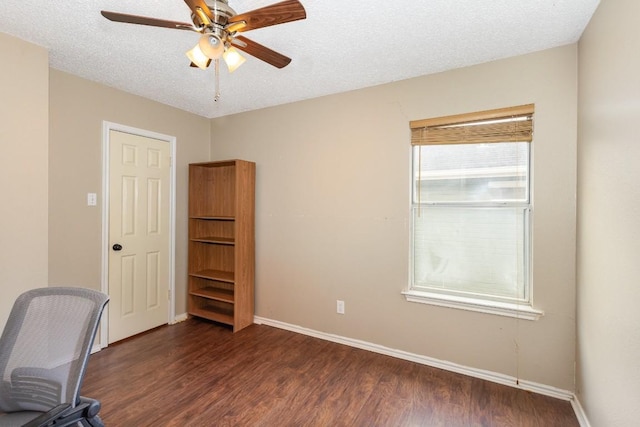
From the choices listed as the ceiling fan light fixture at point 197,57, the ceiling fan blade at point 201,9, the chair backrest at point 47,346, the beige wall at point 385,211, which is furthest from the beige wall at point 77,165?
the ceiling fan blade at point 201,9

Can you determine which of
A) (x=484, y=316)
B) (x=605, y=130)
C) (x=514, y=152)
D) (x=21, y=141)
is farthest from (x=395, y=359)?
(x=21, y=141)

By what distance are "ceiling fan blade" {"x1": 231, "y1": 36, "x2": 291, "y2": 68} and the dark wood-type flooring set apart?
2.23m

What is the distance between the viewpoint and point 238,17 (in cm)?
140

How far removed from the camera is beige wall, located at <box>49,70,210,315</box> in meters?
2.55

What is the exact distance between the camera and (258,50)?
168cm

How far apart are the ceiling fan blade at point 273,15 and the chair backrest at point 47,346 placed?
1396mm

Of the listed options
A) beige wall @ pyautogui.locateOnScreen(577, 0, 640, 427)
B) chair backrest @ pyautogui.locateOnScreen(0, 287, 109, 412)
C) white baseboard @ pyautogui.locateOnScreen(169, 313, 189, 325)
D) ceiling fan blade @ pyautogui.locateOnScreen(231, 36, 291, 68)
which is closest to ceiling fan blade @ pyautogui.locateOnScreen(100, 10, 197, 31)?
ceiling fan blade @ pyautogui.locateOnScreen(231, 36, 291, 68)

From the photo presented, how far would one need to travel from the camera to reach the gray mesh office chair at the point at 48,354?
1142 millimetres

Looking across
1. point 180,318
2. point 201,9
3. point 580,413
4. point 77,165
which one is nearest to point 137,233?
point 77,165

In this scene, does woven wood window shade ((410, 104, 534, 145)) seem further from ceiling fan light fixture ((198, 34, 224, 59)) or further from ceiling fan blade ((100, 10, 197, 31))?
ceiling fan blade ((100, 10, 197, 31))

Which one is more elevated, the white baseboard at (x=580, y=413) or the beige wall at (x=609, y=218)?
the beige wall at (x=609, y=218)

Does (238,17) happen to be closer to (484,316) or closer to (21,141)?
(21,141)

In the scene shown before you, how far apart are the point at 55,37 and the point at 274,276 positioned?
2.69m

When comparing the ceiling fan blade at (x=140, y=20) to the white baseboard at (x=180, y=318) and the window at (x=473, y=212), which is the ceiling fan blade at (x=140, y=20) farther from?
the white baseboard at (x=180, y=318)
